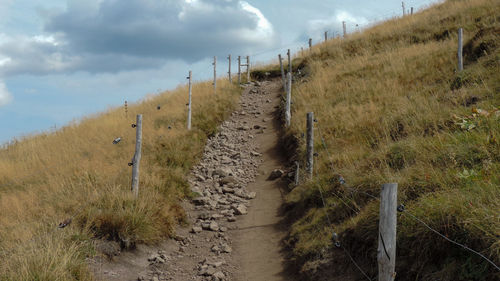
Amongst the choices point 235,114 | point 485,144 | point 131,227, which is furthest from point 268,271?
point 235,114

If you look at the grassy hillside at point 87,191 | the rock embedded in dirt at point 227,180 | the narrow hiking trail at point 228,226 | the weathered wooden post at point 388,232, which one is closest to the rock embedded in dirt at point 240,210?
the narrow hiking trail at point 228,226

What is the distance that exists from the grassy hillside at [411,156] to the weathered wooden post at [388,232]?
3.02ft

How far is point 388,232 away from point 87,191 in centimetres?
693

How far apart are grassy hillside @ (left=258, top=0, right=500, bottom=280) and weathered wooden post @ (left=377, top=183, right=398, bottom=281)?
3.02 feet

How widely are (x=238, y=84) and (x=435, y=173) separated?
21.1 meters

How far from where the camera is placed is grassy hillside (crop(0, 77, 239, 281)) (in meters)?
5.61

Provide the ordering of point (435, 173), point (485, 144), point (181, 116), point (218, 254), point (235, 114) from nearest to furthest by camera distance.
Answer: point (435, 173) → point (485, 144) → point (218, 254) → point (181, 116) → point (235, 114)

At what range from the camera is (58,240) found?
5957 mm

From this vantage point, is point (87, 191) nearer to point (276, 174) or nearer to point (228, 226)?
point (228, 226)

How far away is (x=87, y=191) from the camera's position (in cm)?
840

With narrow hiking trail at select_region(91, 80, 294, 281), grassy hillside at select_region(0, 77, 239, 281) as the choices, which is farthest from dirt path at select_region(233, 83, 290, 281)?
A: grassy hillside at select_region(0, 77, 239, 281)

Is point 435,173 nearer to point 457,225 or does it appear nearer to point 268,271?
point 457,225

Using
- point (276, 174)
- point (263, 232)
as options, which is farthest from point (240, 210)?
point (276, 174)

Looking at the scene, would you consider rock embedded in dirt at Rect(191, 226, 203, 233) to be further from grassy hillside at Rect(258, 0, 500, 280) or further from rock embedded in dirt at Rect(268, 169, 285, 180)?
rock embedded in dirt at Rect(268, 169, 285, 180)
